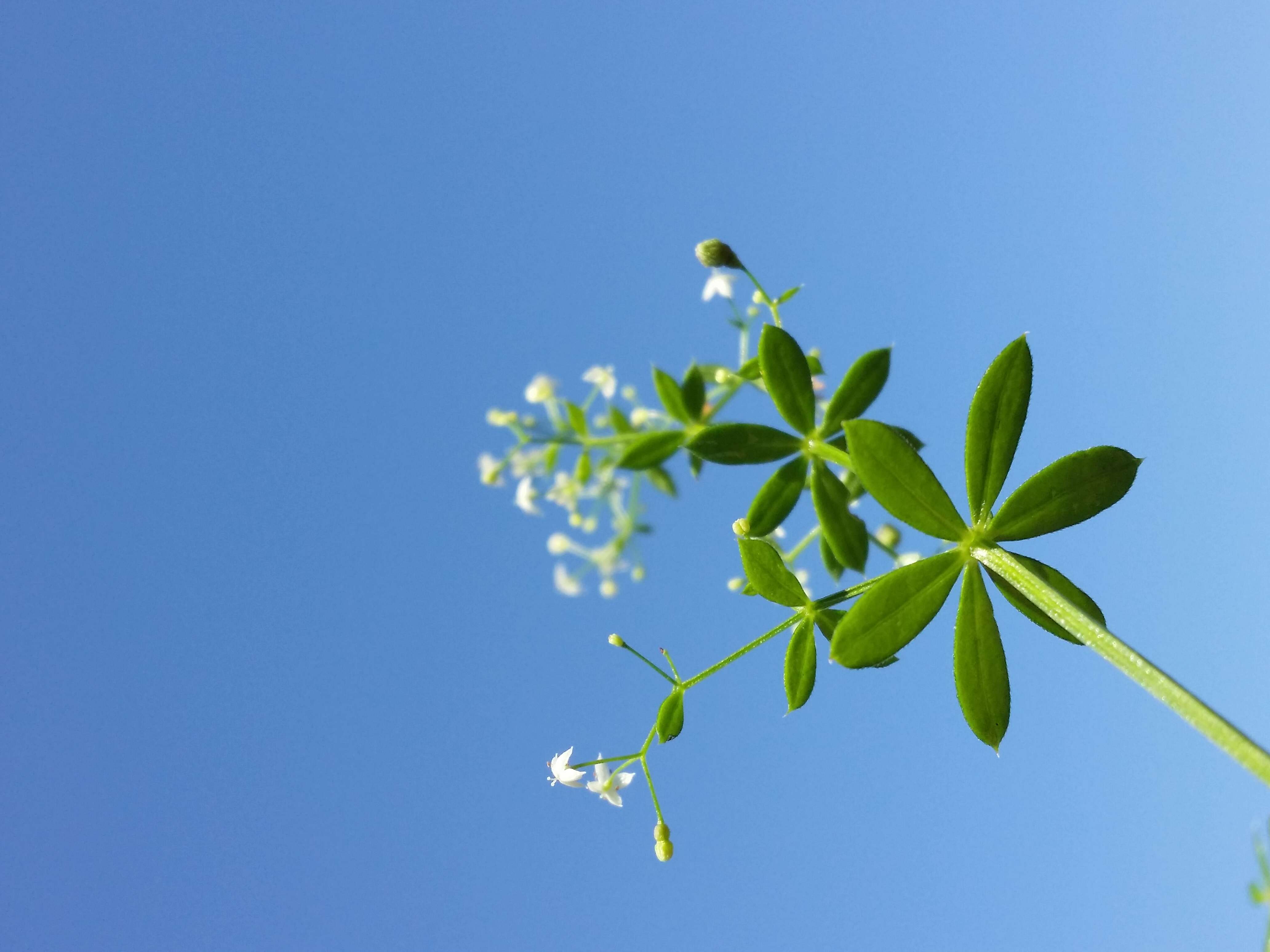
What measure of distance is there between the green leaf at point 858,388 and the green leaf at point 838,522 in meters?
0.11

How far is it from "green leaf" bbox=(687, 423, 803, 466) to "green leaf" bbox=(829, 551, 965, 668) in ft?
1.68

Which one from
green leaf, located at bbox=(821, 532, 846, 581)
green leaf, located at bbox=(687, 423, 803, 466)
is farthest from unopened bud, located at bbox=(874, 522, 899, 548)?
green leaf, located at bbox=(687, 423, 803, 466)

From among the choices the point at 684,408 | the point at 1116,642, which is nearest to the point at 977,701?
the point at 1116,642

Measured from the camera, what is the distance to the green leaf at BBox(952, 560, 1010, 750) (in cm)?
173

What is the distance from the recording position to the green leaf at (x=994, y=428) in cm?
177

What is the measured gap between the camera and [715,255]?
2705 millimetres

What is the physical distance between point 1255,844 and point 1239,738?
1461 mm

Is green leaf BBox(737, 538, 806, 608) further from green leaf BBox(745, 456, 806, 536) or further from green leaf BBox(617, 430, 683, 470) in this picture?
green leaf BBox(617, 430, 683, 470)

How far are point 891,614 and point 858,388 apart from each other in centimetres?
70

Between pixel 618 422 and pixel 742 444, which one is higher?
pixel 618 422

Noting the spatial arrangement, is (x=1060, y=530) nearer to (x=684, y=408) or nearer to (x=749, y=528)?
(x=749, y=528)

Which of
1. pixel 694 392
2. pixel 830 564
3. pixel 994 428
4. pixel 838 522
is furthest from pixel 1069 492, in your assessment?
pixel 694 392

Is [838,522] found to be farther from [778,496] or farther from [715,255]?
[715,255]

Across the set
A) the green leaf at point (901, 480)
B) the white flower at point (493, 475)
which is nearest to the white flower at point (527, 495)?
the white flower at point (493, 475)
